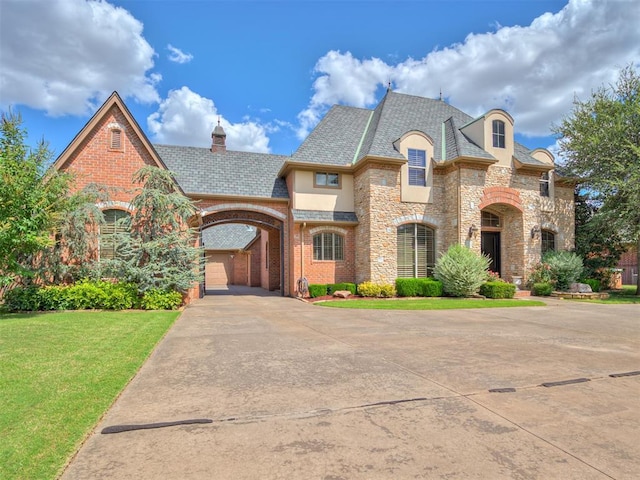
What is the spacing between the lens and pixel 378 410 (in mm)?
4203

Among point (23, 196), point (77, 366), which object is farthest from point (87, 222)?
point (77, 366)

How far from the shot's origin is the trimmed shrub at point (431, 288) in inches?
696

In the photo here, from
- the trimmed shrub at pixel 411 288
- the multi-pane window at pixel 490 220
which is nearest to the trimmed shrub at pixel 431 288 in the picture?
the trimmed shrub at pixel 411 288

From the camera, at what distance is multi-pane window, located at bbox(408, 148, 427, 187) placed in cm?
1902

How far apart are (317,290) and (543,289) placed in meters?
11.4

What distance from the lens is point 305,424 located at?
385 cm

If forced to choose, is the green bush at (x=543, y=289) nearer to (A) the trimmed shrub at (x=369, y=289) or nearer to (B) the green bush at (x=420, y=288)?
(B) the green bush at (x=420, y=288)

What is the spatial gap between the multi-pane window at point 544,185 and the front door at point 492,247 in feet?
11.4

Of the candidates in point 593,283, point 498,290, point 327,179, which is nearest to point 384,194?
point 327,179

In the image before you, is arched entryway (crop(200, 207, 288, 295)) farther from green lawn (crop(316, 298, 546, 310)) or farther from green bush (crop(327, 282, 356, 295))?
green lawn (crop(316, 298, 546, 310))

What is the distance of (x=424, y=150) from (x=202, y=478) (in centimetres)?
1859

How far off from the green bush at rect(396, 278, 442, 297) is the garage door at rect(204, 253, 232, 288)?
21518mm

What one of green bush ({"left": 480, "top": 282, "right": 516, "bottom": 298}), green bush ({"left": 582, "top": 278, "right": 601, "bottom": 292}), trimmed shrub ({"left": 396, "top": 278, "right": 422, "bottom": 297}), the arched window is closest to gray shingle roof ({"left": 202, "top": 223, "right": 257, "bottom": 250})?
the arched window

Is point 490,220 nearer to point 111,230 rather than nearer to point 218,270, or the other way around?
point 111,230
